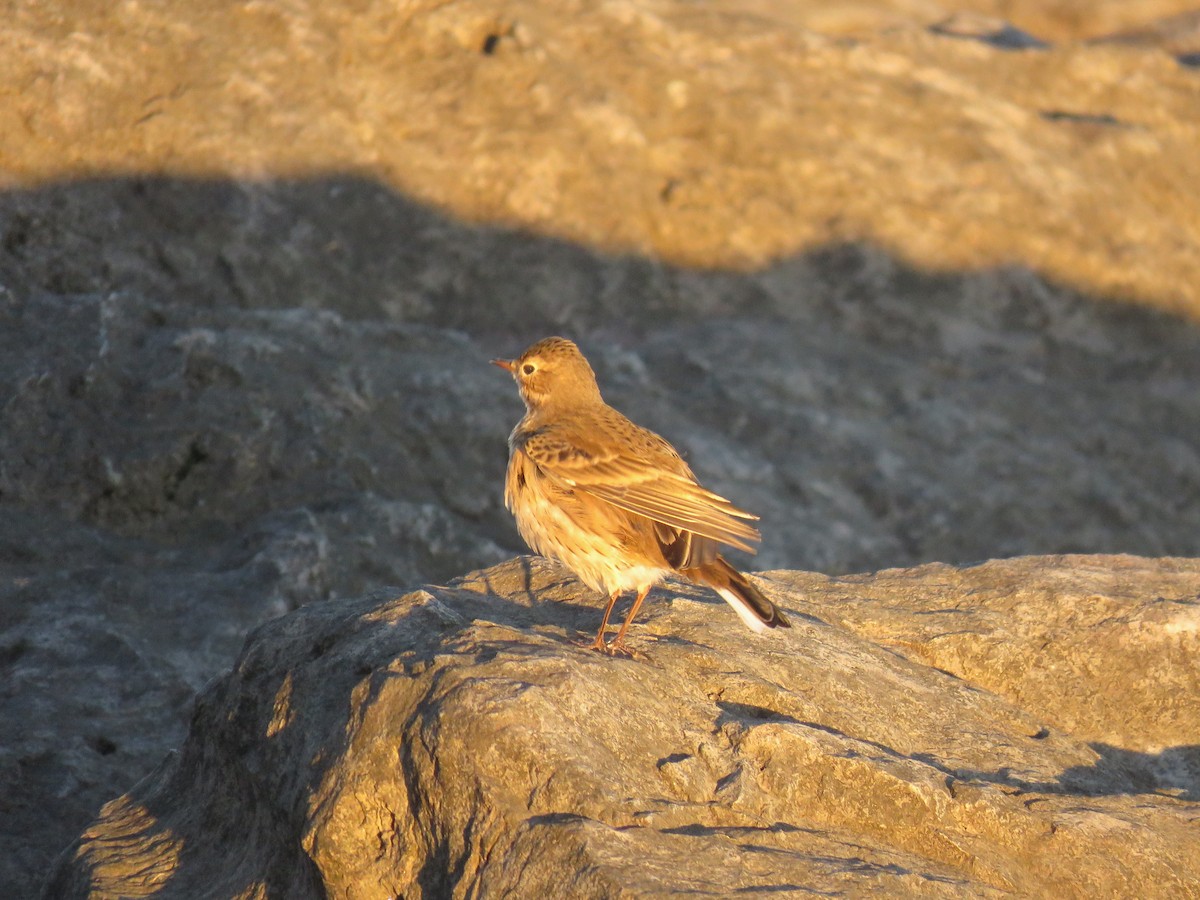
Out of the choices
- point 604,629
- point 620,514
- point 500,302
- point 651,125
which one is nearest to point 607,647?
point 604,629

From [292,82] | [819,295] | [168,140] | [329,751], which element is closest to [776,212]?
[819,295]

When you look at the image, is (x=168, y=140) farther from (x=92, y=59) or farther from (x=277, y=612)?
(x=277, y=612)

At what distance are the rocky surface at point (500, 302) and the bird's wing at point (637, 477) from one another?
1222 millimetres

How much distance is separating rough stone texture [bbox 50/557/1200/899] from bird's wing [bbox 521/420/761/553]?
503mm

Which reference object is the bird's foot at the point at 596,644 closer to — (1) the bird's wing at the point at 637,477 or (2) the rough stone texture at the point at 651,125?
(1) the bird's wing at the point at 637,477

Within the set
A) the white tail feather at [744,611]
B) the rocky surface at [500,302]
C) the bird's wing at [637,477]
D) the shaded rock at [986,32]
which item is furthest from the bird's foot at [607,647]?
the shaded rock at [986,32]

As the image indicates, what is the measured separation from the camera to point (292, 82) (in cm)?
1206

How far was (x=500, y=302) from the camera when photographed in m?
12.1

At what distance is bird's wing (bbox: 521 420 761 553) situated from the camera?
6.66 m

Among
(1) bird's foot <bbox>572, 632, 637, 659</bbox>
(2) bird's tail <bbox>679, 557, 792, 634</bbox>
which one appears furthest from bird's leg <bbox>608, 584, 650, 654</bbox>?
(2) bird's tail <bbox>679, 557, 792, 634</bbox>

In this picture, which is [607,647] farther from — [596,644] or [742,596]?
[742,596]

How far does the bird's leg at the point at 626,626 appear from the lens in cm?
607

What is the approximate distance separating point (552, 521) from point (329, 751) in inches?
81.1

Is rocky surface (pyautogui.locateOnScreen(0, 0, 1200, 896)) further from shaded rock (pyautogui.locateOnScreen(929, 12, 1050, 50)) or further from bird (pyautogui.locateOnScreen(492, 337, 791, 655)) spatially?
shaded rock (pyautogui.locateOnScreen(929, 12, 1050, 50))
